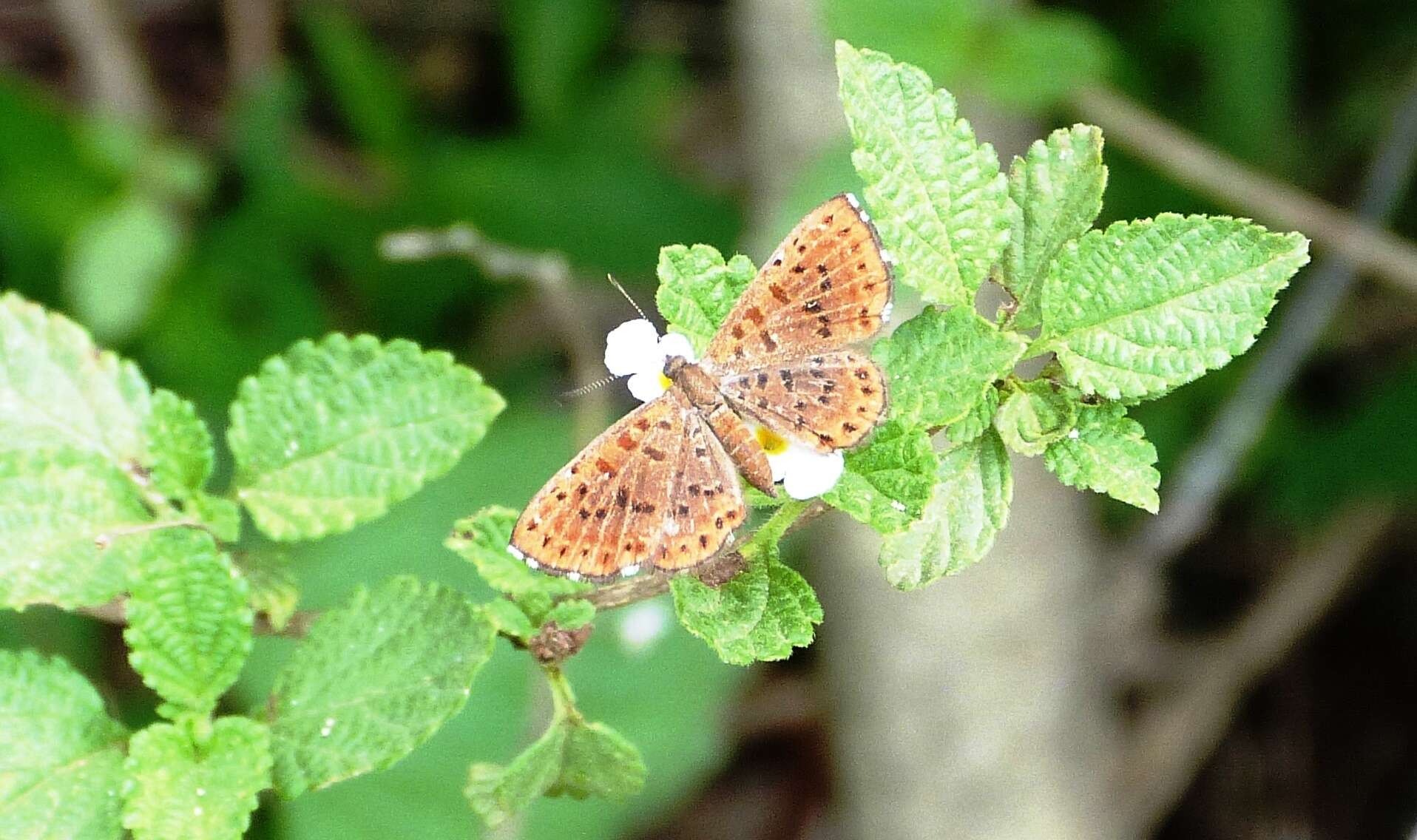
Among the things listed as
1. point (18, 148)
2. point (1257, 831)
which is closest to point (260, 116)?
point (18, 148)

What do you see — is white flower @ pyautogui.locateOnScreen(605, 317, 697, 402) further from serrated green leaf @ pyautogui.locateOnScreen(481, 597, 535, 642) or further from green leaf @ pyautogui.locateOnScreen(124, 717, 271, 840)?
green leaf @ pyautogui.locateOnScreen(124, 717, 271, 840)

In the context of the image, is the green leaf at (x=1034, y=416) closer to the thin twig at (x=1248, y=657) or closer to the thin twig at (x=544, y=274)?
the thin twig at (x=544, y=274)

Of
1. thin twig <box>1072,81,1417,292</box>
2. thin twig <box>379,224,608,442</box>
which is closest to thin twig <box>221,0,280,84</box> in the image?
thin twig <box>379,224,608,442</box>

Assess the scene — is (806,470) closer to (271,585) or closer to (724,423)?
(724,423)

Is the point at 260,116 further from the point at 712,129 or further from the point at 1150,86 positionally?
the point at 1150,86

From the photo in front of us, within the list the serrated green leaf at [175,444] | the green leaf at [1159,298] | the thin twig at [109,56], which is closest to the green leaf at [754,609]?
the green leaf at [1159,298]
